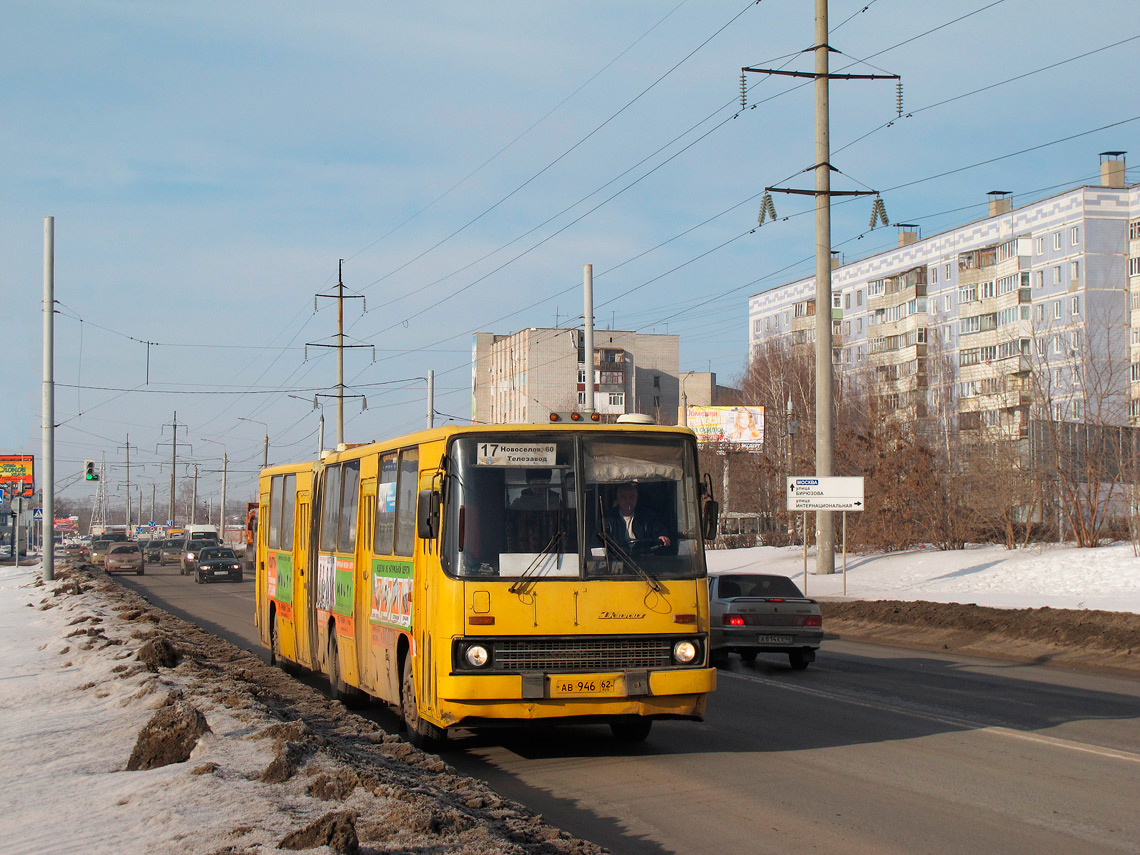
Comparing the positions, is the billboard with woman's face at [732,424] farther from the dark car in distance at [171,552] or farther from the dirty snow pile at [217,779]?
the dirty snow pile at [217,779]

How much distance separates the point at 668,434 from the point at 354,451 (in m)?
4.66

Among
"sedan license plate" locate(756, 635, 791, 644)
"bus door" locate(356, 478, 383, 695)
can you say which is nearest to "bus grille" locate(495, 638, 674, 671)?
"bus door" locate(356, 478, 383, 695)

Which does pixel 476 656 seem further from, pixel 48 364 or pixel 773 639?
pixel 48 364

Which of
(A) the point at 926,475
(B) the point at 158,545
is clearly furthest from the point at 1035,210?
(B) the point at 158,545

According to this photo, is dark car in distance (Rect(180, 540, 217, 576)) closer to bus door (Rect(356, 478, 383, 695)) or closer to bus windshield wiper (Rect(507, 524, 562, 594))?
bus door (Rect(356, 478, 383, 695))

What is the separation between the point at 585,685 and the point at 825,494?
21218 mm

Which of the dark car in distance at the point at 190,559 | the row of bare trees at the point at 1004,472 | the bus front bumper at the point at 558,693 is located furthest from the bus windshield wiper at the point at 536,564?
the dark car in distance at the point at 190,559

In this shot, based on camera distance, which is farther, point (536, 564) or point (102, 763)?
point (536, 564)

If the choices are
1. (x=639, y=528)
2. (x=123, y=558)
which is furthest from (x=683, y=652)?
(x=123, y=558)

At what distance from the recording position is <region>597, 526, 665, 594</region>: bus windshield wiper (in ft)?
31.1

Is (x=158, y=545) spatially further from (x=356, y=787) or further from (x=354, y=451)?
(x=356, y=787)

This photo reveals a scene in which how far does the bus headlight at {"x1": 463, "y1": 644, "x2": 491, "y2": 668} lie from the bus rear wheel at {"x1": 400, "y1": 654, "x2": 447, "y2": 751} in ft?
3.07

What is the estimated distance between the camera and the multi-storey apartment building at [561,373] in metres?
119

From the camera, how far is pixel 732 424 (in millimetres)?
70000
